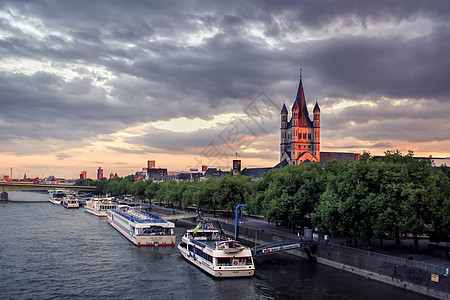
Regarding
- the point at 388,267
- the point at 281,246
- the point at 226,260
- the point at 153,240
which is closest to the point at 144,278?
the point at 226,260

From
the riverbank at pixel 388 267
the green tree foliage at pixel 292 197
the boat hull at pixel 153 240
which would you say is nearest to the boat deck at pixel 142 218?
the boat hull at pixel 153 240

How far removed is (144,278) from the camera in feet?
168

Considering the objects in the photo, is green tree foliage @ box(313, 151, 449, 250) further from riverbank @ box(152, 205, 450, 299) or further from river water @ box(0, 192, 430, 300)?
river water @ box(0, 192, 430, 300)

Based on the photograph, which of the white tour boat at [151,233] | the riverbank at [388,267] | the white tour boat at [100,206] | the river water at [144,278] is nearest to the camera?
the riverbank at [388,267]

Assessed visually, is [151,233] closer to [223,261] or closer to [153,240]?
[153,240]

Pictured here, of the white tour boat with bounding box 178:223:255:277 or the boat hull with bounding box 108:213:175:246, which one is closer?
the white tour boat with bounding box 178:223:255:277

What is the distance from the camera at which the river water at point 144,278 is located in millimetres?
44750

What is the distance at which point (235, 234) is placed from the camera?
8112 centimetres

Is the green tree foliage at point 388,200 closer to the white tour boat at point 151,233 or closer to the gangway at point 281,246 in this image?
the gangway at point 281,246

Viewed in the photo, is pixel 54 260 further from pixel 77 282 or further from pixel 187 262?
pixel 187 262

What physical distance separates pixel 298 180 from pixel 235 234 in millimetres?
15930

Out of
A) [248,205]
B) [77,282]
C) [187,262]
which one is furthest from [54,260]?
[248,205]

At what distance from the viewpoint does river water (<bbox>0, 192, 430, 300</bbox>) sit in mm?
44750

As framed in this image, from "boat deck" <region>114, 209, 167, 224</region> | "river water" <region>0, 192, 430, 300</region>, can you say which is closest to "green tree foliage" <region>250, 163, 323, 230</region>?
"river water" <region>0, 192, 430, 300</region>
